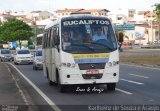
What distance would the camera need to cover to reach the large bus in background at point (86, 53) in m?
18.5

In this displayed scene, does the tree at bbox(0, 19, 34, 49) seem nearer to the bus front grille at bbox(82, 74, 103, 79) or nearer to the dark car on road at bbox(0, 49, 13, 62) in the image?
the dark car on road at bbox(0, 49, 13, 62)

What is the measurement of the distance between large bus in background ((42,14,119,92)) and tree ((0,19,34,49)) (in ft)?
364

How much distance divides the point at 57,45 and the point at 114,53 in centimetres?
211

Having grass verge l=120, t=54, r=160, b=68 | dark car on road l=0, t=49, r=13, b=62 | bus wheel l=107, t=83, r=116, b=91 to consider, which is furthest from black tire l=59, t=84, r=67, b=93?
dark car on road l=0, t=49, r=13, b=62

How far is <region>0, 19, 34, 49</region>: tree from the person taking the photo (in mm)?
130125

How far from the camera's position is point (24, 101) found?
16.0 meters

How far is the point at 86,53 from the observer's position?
1853 centimetres

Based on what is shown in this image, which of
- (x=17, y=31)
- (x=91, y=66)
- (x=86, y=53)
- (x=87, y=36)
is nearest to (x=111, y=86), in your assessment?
(x=91, y=66)

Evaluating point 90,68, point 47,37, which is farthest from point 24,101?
point 47,37

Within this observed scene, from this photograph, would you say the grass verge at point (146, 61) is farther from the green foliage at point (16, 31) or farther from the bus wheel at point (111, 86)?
the green foliage at point (16, 31)

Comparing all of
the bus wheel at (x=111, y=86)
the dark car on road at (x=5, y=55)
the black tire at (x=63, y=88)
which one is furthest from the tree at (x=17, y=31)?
the bus wheel at (x=111, y=86)

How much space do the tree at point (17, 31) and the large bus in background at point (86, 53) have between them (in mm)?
110982

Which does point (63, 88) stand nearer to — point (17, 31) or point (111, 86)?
point (111, 86)

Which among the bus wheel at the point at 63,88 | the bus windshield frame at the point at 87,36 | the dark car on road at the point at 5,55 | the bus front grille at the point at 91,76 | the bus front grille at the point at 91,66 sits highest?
the bus windshield frame at the point at 87,36
